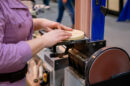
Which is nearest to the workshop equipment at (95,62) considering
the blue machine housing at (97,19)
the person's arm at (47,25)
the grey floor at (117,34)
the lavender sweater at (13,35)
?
the blue machine housing at (97,19)

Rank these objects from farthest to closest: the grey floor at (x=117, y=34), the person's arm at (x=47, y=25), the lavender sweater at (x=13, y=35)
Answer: the grey floor at (x=117, y=34), the person's arm at (x=47, y=25), the lavender sweater at (x=13, y=35)

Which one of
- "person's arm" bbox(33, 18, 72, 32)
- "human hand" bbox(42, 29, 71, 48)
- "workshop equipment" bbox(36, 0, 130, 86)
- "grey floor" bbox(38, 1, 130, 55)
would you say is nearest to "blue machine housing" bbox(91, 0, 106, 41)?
"workshop equipment" bbox(36, 0, 130, 86)

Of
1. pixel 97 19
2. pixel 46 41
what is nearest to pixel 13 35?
pixel 46 41

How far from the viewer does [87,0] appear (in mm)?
1635

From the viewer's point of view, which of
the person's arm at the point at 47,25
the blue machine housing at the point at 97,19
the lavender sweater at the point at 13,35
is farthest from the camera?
the blue machine housing at the point at 97,19

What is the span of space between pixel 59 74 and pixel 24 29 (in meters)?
0.76

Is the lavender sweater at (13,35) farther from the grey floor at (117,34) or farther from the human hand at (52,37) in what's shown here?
the grey floor at (117,34)

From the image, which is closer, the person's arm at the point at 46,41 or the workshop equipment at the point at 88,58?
the person's arm at the point at 46,41

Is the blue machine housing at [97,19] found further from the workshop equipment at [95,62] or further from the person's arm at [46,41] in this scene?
the person's arm at [46,41]

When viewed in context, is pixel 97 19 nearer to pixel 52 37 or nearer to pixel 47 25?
pixel 47 25

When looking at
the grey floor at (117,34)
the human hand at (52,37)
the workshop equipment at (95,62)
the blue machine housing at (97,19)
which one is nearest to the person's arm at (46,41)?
the human hand at (52,37)

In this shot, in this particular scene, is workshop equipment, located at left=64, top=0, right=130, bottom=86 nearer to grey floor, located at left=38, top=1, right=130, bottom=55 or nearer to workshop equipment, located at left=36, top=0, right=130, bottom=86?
workshop equipment, located at left=36, top=0, right=130, bottom=86

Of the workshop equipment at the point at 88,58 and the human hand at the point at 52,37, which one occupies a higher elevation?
the human hand at the point at 52,37

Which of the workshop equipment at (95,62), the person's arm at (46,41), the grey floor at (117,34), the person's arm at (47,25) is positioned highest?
the person's arm at (47,25)
